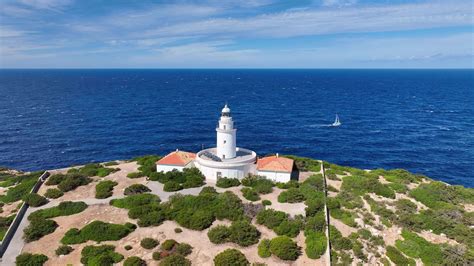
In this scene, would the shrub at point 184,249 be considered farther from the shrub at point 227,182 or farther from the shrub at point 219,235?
the shrub at point 227,182

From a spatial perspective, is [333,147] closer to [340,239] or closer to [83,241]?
[340,239]

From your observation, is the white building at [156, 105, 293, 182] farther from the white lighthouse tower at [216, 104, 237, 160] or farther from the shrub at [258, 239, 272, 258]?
the shrub at [258, 239, 272, 258]

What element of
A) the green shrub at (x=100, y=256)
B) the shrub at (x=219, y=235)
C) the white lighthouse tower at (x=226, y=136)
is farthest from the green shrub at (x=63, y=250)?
the white lighthouse tower at (x=226, y=136)

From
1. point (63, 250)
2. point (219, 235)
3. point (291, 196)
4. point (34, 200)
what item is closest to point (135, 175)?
point (34, 200)

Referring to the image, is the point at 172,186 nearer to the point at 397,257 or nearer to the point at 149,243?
the point at 149,243

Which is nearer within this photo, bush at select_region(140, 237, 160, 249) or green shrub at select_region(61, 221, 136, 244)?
bush at select_region(140, 237, 160, 249)

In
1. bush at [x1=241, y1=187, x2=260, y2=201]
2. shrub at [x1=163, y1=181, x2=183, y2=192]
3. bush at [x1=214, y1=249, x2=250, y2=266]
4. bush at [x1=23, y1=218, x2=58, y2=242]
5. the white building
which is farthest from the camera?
the white building

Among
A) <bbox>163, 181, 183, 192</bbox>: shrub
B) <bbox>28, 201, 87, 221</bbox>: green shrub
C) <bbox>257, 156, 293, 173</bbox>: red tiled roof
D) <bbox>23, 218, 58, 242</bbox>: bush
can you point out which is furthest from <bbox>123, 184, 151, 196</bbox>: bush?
<bbox>257, 156, 293, 173</bbox>: red tiled roof
